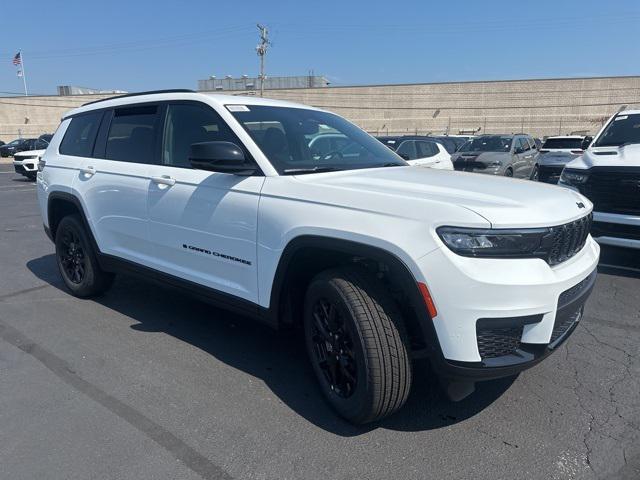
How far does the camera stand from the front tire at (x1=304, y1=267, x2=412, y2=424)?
8.50 feet

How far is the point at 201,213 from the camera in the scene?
3461 millimetres

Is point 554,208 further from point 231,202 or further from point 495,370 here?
point 231,202

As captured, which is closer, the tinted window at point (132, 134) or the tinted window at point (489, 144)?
the tinted window at point (132, 134)

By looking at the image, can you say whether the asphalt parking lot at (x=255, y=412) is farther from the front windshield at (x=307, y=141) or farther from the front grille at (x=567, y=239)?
the front windshield at (x=307, y=141)

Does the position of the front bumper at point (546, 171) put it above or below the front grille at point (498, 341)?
below

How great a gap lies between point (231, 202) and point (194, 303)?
2013mm

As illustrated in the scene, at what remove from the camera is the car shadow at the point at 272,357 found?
2963mm

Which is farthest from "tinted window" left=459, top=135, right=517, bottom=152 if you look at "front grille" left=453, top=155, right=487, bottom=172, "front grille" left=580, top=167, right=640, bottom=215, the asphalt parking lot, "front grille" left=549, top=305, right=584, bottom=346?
"front grille" left=549, top=305, right=584, bottom=346

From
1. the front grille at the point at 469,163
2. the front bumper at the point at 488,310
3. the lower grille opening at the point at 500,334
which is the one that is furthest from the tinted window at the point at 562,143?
the lower grille opening at the point at 500,334

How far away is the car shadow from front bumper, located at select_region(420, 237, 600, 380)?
2.15 ft

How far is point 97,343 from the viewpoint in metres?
3.99

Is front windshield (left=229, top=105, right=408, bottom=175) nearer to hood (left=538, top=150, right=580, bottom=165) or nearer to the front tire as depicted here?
the front tire

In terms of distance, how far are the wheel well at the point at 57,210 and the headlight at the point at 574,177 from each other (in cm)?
560

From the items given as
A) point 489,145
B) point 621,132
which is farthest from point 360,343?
point 489,145
